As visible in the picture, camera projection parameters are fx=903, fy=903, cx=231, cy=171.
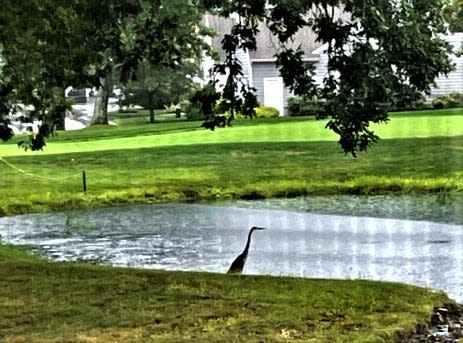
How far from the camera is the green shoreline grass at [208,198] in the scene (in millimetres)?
3623

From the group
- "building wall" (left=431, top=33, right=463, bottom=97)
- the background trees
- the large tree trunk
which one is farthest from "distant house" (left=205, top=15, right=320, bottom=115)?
the background trees

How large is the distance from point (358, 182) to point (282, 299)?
6160mm

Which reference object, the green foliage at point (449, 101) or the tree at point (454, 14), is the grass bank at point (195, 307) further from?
the green foliage at point (449, 101)

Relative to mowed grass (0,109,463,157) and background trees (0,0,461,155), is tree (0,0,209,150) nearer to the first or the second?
background trees (0,0,461,155)

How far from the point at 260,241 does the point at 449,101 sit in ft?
6.82

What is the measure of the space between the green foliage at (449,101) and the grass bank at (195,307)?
10.1 feet

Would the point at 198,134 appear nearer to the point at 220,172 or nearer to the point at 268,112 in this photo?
the point at 220,172

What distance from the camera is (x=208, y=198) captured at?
10195 mm

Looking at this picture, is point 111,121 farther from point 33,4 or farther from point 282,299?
point 282,299

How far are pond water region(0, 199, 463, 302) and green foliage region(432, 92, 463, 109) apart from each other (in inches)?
40.0

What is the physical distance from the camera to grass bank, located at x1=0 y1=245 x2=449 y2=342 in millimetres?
3469

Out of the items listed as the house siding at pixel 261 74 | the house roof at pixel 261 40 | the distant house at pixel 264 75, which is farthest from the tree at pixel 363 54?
the house siding at pixel 261 74

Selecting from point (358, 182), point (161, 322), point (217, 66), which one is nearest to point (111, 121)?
point (358, 182)

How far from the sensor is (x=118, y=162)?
1146 centimetres
